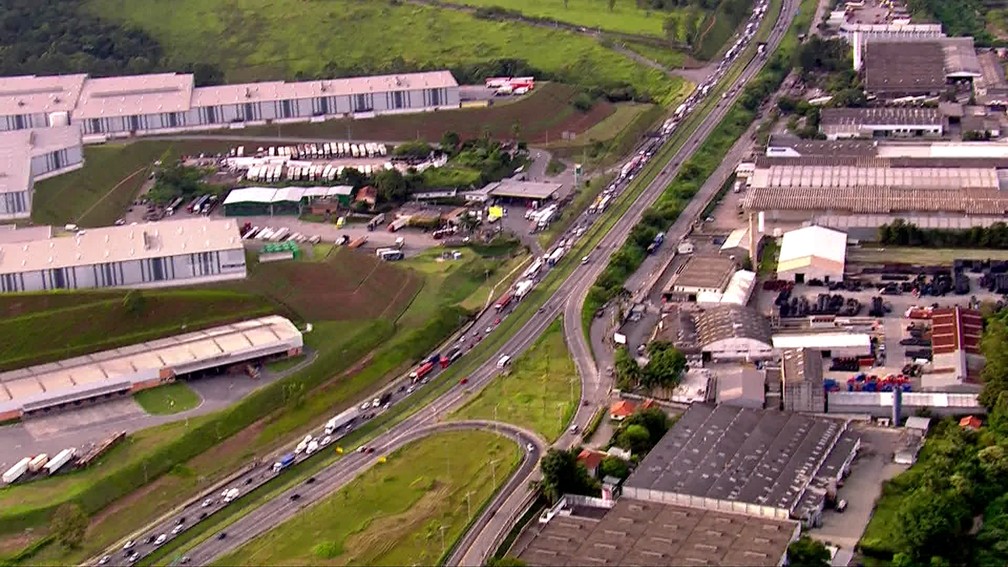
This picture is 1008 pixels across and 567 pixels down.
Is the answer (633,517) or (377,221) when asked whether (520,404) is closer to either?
(633,517)

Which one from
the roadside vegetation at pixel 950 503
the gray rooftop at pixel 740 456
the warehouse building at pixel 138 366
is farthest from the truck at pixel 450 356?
the roadside vegetation at pixel 950 503

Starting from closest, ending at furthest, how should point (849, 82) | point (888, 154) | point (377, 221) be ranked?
point (377, 221), point (888, 154), point (849, 82)

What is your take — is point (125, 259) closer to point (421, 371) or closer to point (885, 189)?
point (421, 371)

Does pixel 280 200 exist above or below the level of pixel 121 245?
below

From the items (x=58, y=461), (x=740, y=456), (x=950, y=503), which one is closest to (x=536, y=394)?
(x=740, y=456)

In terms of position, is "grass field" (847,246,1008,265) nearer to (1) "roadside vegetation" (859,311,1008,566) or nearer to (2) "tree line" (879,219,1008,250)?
(2) "tree line" (879,219,1008,250)

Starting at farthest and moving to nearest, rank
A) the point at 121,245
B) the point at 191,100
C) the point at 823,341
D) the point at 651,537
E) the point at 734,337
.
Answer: the point at 191,100 → the point at 121,245 → the point at 823,341 → the point at 734,337 → the point at 651,537

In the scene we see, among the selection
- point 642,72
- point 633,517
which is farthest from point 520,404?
point 642,72
